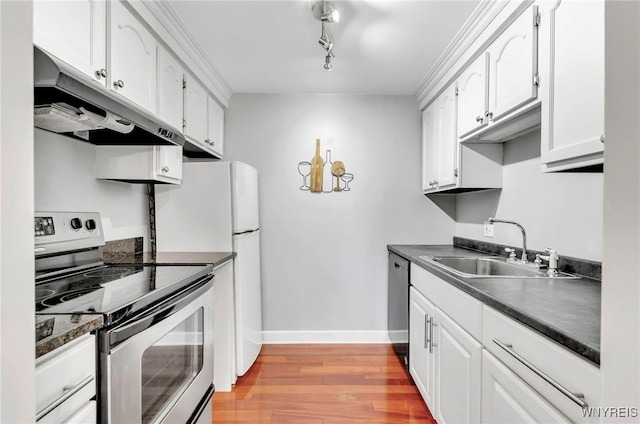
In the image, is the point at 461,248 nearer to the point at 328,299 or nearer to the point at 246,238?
the point at 328,299

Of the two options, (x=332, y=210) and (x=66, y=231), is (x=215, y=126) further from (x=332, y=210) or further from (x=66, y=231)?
(x=66, y=231)

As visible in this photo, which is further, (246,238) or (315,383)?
(246,238)

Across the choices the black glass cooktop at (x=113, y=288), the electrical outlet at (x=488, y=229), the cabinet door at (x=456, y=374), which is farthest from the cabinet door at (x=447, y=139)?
the black glass cooktop at (x=113, y=288)

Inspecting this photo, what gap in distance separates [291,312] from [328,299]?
369 mm

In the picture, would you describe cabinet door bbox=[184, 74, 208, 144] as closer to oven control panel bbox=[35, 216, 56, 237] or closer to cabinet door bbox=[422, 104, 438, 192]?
oven control panel bbox=[35, 216, 56, 237]

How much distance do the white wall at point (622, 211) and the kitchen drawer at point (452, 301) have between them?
0.89 m

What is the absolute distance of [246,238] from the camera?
253 cm

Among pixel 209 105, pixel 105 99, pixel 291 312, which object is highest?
pixel 209 105

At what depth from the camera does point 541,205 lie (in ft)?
6.29

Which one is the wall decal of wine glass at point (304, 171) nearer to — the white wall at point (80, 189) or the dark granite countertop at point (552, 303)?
the white wall at point (80, 189)

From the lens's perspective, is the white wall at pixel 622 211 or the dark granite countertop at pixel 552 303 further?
the dark granite countertop at pixel 552 303

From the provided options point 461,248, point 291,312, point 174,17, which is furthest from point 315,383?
point 174,17

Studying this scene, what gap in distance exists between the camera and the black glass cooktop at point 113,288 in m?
1.02

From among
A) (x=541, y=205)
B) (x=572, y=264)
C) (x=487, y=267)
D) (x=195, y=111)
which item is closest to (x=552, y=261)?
(x=572, y=264)
